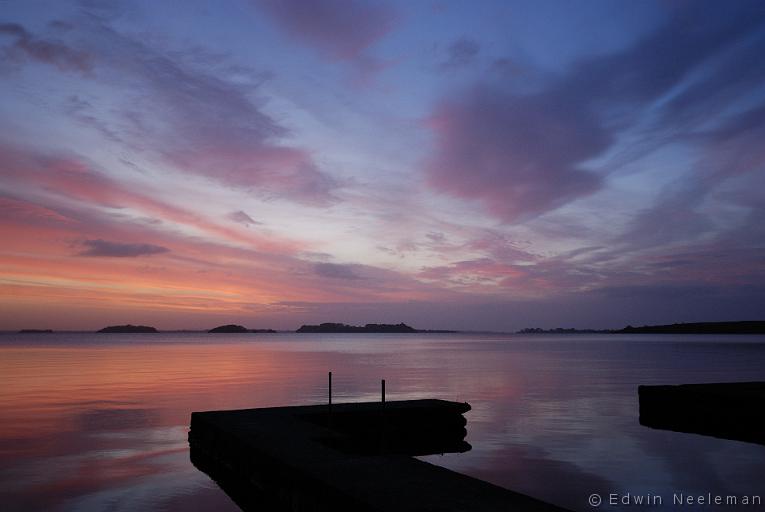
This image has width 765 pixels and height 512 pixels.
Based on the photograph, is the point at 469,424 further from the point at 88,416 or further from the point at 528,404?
the point at 88,416

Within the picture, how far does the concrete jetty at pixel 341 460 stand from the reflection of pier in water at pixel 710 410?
887 cm

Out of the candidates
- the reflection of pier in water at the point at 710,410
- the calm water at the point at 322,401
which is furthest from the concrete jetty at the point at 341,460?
the reflection of pier in water at the point at 710,410

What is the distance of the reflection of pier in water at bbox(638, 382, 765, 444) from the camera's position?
21.5 m

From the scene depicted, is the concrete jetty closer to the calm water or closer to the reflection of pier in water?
the calm water

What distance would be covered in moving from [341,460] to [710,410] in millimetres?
17488

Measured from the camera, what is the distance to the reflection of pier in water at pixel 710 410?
21547 mm

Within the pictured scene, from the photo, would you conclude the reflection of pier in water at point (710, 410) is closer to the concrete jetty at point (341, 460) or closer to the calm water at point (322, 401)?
the calm water at point (322, 401)

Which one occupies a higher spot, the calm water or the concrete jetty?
the concrete jetty

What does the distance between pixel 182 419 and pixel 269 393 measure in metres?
11.0

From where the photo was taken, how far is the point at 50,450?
20469mm

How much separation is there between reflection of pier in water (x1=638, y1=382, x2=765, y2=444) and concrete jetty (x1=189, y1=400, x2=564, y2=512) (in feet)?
29.1

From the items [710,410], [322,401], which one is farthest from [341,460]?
[322,401]

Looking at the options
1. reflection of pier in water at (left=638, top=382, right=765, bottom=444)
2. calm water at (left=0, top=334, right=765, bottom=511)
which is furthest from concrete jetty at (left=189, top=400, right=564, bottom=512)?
reflection of pier in water at (left=638, top=382, right=765, bottom=444)

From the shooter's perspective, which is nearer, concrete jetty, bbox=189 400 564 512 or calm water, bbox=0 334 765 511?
concrete jetty, bbox=189 400 564 512
